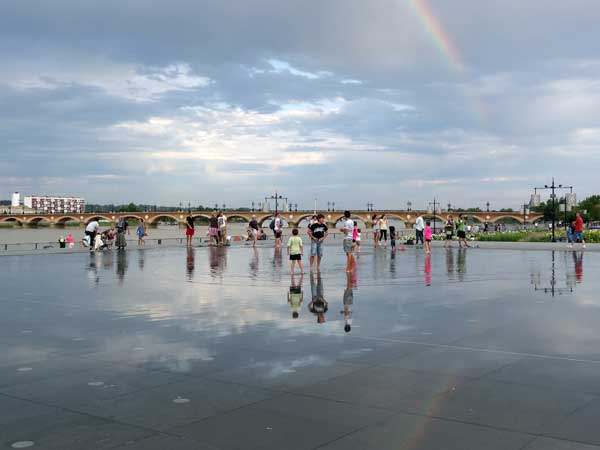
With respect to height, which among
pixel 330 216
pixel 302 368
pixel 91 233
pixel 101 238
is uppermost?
pixel 330 216

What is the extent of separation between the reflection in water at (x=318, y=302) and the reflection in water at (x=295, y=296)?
245 millimetres

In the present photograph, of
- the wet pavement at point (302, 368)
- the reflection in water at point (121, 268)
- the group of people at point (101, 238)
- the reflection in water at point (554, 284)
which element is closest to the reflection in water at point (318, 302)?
the wet pavement at point (302, 368)

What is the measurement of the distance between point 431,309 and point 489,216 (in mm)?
127635

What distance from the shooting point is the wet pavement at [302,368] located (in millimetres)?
4746

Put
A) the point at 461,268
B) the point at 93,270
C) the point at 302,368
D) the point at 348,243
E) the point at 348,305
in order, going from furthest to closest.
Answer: the point at 461,268, the point at 93,270, the point at 348,243, the point at 348,305, the point at 302,368

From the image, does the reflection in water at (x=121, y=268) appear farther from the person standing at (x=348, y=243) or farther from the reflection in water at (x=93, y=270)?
the person standing at (x=348, y=243)

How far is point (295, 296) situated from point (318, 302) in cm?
112

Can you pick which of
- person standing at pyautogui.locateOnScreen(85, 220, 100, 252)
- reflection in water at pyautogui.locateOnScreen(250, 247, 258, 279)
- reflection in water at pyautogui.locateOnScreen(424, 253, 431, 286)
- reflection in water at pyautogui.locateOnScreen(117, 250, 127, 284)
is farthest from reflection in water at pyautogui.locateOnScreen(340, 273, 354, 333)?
person standing at pyautogui.locateOnScreen(85, 220, 100, 252)

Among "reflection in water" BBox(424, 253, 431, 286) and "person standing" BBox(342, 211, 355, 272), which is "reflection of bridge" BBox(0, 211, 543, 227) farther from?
"person standing" BBox(342, 211, 355, 272)

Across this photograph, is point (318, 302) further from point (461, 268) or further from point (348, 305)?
point (461, 268)

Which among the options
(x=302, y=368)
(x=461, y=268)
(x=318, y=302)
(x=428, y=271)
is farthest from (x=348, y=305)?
(x=461, y=268)

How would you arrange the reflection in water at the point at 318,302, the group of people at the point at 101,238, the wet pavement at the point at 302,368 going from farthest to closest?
1. the group of people at the point at 101,238
2. the reflection in water at the point at 318,302
3. the wet pavement at the point at 302,368

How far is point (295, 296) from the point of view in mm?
13094

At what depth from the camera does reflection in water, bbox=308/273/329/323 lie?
10602mm
